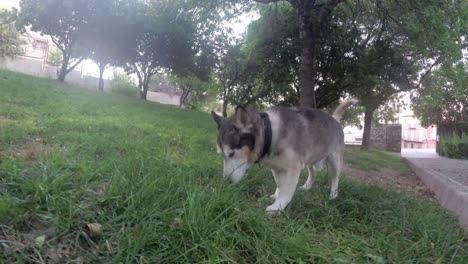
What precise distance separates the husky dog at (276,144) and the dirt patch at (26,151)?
5.90 feet

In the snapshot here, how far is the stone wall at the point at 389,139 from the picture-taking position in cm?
2845

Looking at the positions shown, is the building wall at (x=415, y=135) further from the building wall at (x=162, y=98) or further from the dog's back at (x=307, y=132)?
the dog's back at (x=307, y=132)

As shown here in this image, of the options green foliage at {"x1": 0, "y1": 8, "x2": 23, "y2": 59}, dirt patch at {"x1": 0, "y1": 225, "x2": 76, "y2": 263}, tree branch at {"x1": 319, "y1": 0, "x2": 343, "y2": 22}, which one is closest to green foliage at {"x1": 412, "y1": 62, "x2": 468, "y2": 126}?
tree branch at {"x1": 319, "y1": 0, "x2": 343, "y2": 22}

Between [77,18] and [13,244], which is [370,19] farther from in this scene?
[13,244]

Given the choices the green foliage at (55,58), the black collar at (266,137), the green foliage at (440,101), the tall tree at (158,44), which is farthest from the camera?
the green foliage at (55,58)

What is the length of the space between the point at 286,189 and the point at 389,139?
28.0 meters

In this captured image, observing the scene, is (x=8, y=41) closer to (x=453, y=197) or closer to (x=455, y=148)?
(x=455, y=148)

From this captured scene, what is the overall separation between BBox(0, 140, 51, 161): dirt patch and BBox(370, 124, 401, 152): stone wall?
1114 inches

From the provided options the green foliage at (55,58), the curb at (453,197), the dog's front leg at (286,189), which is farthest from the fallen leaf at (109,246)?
the green foliage at (55,58)

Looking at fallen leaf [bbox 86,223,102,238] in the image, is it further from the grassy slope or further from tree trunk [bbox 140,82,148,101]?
tree trunk [bbox 140,82,148,101]

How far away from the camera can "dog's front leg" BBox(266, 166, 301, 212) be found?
336 cm

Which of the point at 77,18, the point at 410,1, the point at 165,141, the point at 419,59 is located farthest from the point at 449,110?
the point at 165,141

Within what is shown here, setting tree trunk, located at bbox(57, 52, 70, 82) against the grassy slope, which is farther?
tree trunk, located at bbox(57, 52, 70, 82)

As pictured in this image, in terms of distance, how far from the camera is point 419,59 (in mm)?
17328
